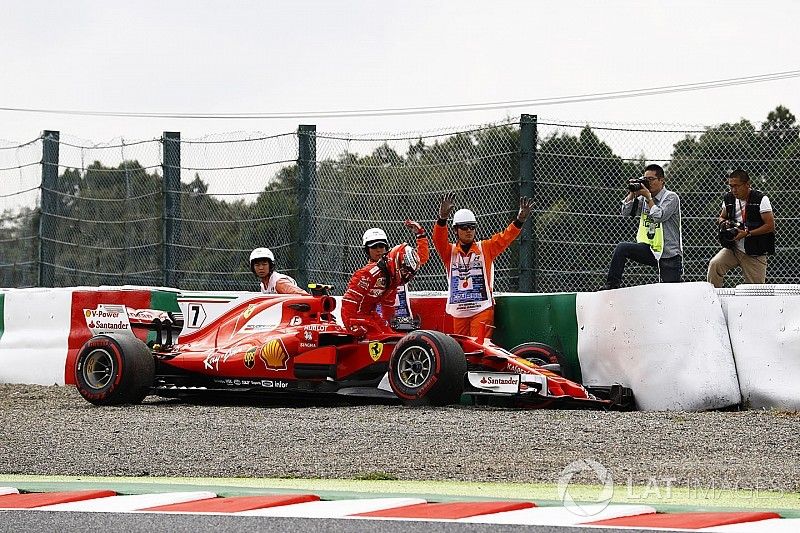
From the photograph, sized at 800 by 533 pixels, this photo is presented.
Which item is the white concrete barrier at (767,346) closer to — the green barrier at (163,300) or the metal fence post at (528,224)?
the metal fence post at (528,224)

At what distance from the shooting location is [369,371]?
10.9 metres

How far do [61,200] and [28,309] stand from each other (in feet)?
5.07

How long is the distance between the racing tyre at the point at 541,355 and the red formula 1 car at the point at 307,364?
0.05 ft

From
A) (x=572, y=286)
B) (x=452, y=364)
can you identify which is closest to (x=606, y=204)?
(x=572, y=286)

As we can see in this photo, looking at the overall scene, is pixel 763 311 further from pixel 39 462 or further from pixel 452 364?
pixel 39 462

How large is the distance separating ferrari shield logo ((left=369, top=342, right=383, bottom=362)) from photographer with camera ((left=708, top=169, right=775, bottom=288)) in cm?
289

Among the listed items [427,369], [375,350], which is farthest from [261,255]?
[427,369]

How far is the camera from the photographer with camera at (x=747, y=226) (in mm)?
11250

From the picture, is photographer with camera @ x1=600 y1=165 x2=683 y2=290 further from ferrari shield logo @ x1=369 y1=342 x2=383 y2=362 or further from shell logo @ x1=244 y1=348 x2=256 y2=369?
shell logo @ x1=244 y1=348 x2=256 y2=369

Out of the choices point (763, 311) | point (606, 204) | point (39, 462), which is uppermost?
point (606, 204)

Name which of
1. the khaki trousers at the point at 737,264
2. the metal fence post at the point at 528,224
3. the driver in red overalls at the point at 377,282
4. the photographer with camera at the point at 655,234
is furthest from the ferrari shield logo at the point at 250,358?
the khaki trousers at the point at 737,264

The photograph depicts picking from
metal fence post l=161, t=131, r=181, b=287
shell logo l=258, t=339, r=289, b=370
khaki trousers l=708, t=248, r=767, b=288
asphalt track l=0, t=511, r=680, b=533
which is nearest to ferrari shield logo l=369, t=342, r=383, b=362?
shell logo l=258, t=339, r=289, b=370

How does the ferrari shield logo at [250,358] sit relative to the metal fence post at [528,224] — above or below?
below

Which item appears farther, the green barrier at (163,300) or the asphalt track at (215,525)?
the green barrier at (163,300)
